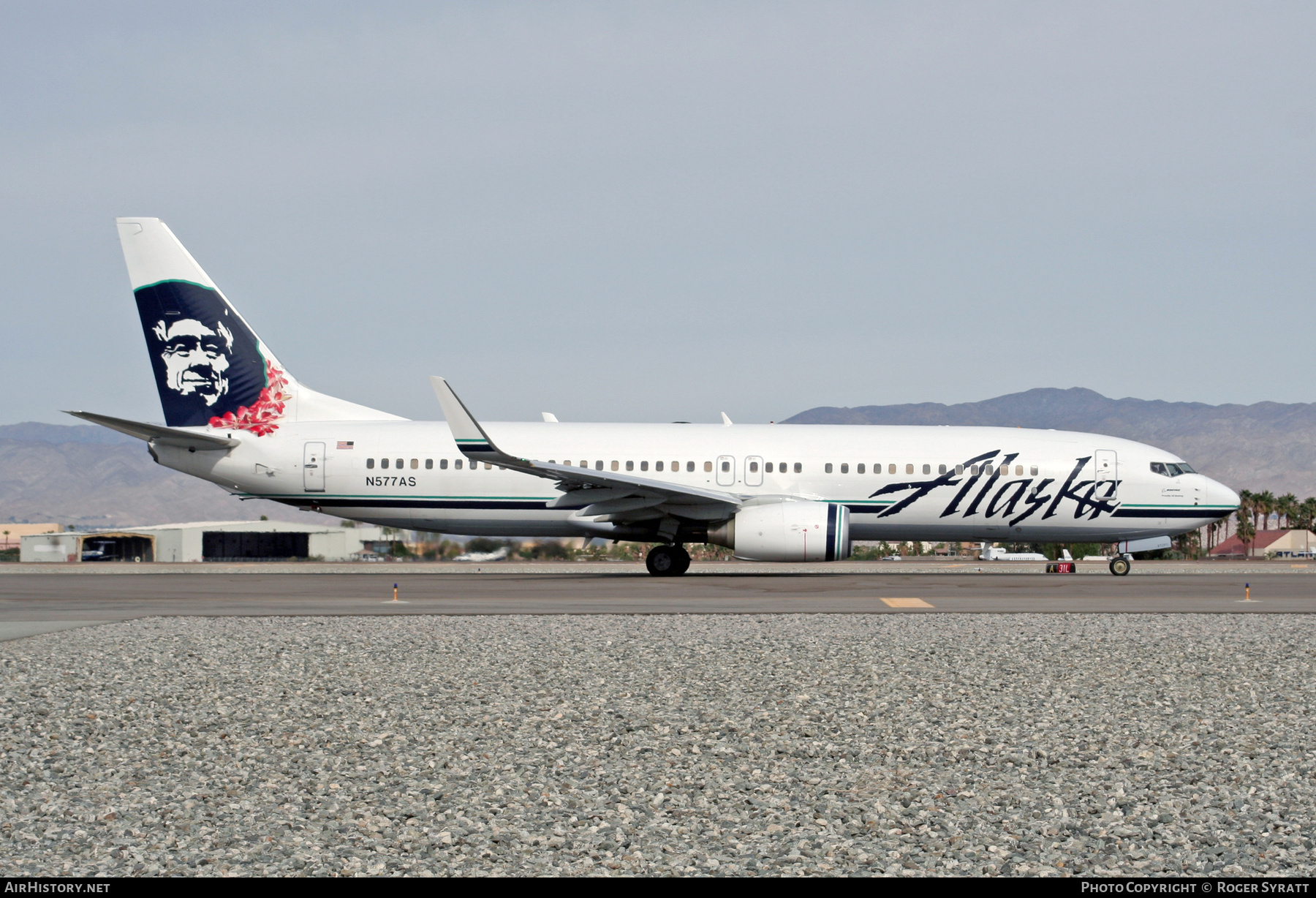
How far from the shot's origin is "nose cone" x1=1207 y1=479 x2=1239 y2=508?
84.4 ft

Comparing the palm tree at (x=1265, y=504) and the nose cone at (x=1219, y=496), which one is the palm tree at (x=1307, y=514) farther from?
the nose cone at (x=1219, y=496)

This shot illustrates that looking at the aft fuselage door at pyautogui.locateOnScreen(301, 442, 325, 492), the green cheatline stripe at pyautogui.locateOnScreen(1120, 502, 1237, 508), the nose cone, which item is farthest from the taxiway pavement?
the aft fuselage door at pyautogui.locateOnScreen(301, 442, 325, 492)

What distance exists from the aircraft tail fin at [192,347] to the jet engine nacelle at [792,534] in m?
11.0

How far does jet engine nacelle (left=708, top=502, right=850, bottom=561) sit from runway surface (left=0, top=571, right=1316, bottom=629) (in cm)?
70

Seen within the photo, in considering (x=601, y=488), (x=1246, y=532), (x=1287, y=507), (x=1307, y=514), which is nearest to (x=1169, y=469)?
(x=601, y=488)

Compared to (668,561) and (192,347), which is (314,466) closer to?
(192,347)

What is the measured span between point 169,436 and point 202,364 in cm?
208

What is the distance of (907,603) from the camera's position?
16953 mm

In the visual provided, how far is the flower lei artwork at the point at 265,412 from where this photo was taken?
85.4 ft

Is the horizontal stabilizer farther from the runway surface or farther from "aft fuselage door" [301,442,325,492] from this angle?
the runway surface

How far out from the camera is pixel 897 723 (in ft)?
23.9

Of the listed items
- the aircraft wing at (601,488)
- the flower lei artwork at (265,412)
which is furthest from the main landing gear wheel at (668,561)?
the flower lei artwork at (265,412)

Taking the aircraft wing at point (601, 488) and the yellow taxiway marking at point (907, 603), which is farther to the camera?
the aircraft wing at point (601, 488)

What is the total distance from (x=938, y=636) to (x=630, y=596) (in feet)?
22.9
